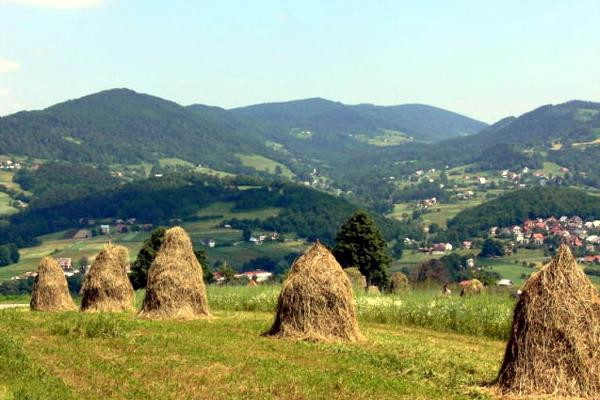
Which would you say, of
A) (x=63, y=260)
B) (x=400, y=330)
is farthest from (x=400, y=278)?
(x=63, y=260)

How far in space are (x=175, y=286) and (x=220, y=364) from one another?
12538 mm

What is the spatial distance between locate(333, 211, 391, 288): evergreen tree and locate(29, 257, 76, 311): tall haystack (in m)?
38.0

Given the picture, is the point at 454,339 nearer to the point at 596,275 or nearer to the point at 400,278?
the point at 400,278

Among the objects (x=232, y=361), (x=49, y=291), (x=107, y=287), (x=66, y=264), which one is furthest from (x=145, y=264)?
(x=66, y=264)

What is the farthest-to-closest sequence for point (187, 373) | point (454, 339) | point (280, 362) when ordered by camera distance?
point (454, 339) → point (280, 362) → point (187, 373)

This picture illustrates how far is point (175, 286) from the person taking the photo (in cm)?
3438

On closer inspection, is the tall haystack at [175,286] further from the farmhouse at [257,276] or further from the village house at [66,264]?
the village house at [66,264]

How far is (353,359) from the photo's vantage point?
78.2ft

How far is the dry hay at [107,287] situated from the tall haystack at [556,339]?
24.5m

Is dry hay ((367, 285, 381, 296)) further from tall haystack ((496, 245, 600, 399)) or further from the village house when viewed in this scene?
the village house

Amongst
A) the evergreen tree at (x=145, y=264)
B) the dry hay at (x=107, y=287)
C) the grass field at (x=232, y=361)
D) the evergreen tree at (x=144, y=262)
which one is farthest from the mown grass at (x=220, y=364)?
the evergreen tree at (x=144, y=262)

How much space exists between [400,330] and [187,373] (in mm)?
14682

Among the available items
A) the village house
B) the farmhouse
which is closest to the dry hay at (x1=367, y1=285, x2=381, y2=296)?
the farmhouse

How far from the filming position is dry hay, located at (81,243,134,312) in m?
40.2
